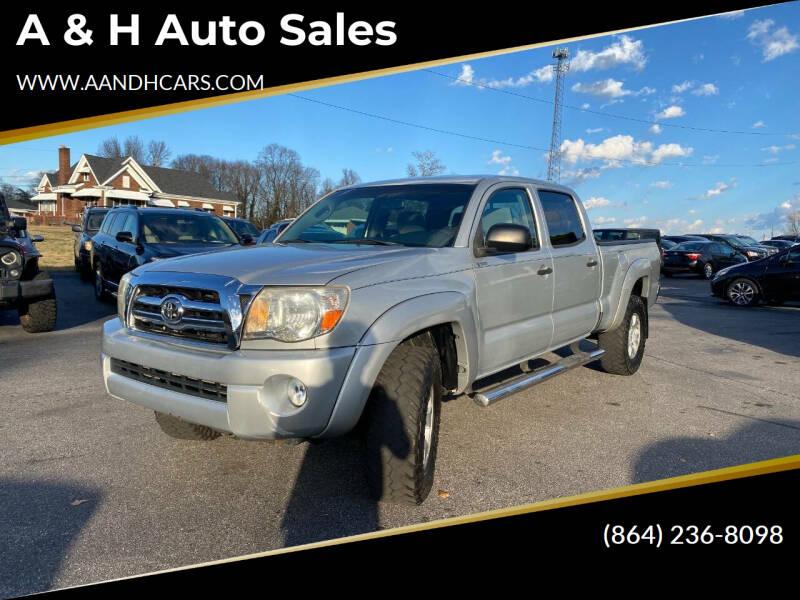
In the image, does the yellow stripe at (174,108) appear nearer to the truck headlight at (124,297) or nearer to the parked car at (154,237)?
the parked car at (154,237)

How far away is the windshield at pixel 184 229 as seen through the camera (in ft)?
31.7

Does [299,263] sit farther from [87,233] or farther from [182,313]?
[87,233]

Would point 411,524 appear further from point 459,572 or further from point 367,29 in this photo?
point 367,29

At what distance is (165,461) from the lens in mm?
3875

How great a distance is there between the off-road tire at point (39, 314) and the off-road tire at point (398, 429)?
274 inches

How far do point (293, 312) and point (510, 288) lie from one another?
6.04 ft

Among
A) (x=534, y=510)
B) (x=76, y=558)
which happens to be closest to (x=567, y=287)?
(x=534, y=510)

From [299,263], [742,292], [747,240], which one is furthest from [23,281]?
[747,240]

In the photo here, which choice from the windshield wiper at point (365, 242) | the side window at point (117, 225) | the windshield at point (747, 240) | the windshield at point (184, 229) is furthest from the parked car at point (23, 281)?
the windshield at point (747, 240)

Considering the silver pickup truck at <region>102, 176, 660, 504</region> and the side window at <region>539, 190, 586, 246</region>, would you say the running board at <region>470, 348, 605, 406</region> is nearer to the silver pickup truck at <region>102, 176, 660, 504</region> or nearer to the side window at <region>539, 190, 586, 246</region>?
the silver pickup truck at <region>102, 176, 660, 504</region>

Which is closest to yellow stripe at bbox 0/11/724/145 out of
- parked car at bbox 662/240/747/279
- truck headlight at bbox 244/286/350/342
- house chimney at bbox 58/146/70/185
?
truck headlight at bbox 244/286/350/342

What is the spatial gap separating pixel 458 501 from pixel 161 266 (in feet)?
7.21

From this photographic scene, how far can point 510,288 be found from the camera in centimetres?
424

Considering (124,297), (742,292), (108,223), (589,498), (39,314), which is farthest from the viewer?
(742,292)
